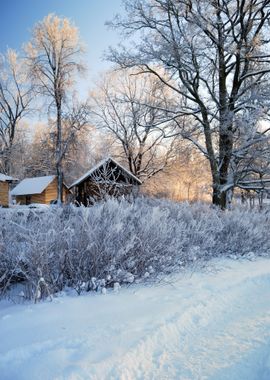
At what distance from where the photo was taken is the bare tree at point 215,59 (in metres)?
11.9

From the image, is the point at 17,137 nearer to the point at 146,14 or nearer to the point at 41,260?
the point at 146,14

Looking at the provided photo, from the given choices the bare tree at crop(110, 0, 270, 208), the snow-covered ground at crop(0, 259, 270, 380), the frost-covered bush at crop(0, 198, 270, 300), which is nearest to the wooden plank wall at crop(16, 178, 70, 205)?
the bare tree at crop(110, 0, 270, 208)

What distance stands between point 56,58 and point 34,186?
15.0 m

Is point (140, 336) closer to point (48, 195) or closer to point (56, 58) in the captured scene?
point (56, 58)

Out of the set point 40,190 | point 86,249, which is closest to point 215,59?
point 86,249

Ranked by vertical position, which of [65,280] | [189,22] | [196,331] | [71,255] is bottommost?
[196,331]

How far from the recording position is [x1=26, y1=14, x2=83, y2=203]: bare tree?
81.2 ft

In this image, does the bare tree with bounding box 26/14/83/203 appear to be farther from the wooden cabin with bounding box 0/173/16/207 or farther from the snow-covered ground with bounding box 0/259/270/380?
the snow-covered ground with bounding box 0/259/270/380

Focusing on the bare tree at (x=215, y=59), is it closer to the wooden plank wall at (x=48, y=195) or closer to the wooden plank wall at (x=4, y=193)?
the wooden plank wall at (x=4, y=193)

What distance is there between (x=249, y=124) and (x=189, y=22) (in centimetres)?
448

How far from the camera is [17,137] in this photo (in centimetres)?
3712

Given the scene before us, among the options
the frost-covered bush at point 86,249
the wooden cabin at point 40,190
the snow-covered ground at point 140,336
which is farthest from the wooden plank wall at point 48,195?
the snow-covered ground at point 140,336

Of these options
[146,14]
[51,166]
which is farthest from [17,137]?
[146,14]

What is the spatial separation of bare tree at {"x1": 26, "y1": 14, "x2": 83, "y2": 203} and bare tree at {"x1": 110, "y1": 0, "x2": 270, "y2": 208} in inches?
525
